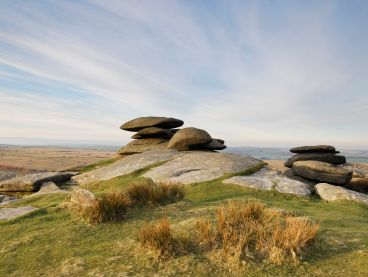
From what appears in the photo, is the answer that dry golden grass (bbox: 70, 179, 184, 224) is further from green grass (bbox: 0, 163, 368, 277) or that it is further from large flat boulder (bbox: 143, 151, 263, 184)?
large flat boulder (bbox: 143, 151, 263, 184)

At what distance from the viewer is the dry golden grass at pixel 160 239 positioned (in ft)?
26.1

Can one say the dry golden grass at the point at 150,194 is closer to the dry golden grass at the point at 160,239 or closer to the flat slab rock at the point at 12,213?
the flat slab rock at the point at 12,213

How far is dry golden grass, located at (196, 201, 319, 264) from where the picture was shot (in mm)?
7660

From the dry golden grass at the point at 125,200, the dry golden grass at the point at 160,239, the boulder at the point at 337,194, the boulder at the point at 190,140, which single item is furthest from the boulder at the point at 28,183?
the dry golden grass at the point at 160,239

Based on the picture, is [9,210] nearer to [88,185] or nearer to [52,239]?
[52,239]

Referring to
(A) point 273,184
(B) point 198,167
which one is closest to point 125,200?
(A) point 273,184

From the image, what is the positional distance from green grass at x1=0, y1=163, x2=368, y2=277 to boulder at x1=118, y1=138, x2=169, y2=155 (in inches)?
744

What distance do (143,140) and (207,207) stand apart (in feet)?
69.6

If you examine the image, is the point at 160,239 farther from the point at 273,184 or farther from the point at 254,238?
the point at 273,184

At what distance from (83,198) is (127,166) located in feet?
42.3

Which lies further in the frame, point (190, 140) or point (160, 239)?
point (190, 140)

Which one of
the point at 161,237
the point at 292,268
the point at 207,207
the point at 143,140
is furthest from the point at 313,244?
the point at 143,140

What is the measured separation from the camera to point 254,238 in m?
8.26

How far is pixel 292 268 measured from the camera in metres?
7.32
